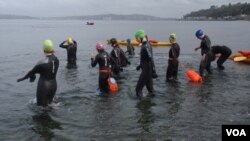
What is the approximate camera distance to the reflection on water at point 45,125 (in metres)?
10.5

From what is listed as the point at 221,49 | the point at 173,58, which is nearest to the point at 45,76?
the point at 173,58

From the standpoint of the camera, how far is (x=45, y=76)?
12.1m

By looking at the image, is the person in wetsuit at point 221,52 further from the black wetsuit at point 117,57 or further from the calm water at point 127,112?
the black wetsuit at point 117,57

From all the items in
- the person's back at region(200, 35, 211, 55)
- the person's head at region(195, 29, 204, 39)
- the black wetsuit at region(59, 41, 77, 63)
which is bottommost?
the black wetsuit at region(59, 41, 77, 63)

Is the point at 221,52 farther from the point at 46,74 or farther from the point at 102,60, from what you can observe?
the point at 46,74

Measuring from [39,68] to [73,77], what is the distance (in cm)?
867

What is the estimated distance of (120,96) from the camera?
588 inches

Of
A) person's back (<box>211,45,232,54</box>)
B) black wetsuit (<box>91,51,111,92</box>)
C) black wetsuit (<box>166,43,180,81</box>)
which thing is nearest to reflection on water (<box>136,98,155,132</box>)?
black wetsuit (<box>91,51,111,92</box>)

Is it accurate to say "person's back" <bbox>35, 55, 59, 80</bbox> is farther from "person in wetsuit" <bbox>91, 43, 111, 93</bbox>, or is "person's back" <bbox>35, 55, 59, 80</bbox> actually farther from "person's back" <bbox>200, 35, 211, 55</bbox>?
"person's back" <bbox>200, 35, 211, 55</bbox>

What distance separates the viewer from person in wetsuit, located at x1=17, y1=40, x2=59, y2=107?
11.8m

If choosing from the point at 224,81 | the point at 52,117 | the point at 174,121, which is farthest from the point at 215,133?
the point at 224,81

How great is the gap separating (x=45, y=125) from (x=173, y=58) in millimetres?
8205

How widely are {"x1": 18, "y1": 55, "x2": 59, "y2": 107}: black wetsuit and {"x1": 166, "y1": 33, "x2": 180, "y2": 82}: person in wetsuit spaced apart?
6.97 m

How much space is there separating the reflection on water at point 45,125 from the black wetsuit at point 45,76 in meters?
0.58
